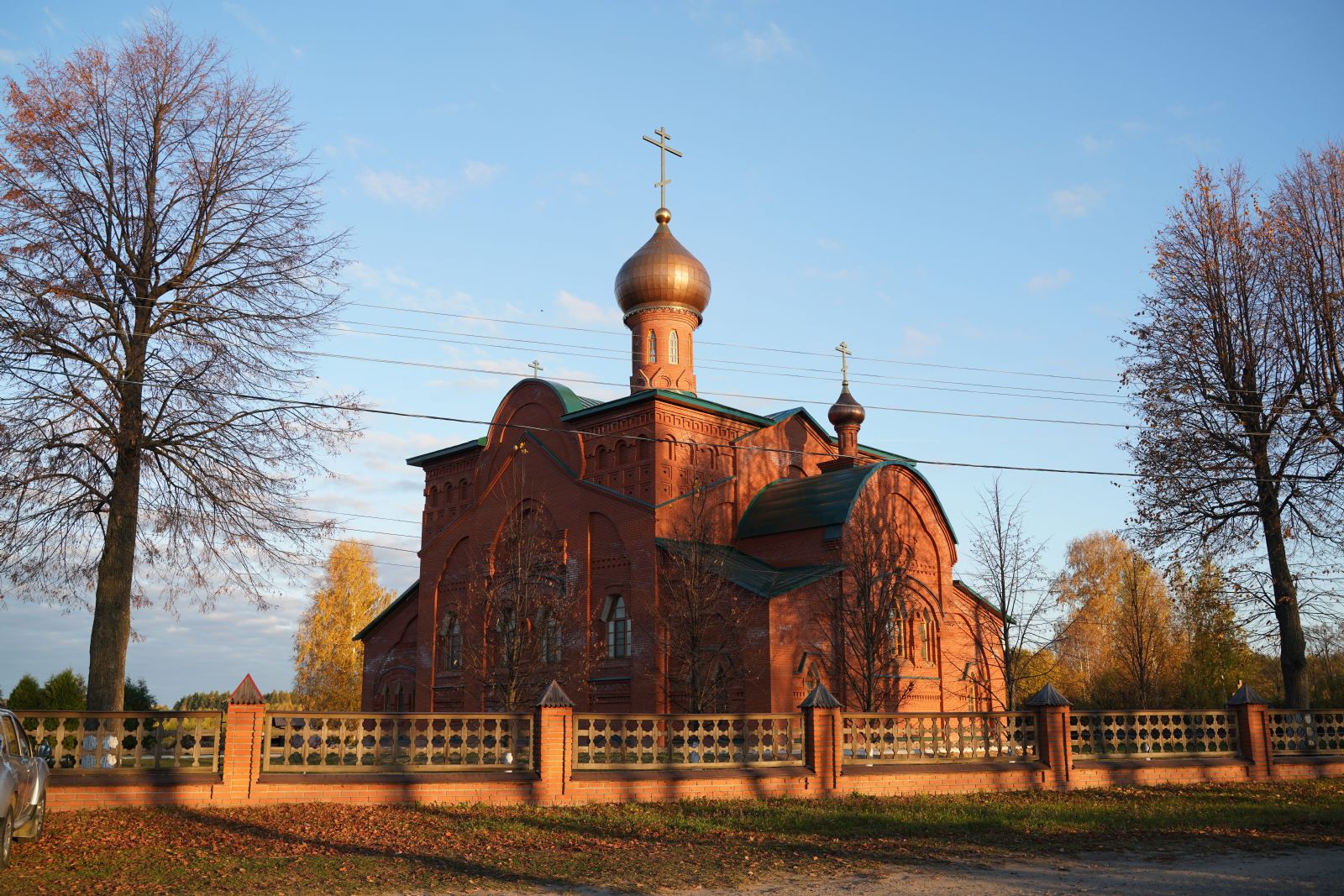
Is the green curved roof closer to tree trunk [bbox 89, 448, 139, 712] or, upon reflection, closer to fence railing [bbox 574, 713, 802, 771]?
fence railing [bbox 574, 713, 802, 771]

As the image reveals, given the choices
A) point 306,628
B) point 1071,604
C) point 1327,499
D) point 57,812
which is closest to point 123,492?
point 57,812

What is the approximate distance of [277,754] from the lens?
14.0 m

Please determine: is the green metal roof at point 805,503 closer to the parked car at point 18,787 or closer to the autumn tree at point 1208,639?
the autumn tree at point 1208,639

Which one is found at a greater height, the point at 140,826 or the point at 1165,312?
the point at 1165,312

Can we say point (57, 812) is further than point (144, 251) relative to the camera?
No

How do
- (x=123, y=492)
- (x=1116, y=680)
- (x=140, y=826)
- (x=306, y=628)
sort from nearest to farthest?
(x=140, y=826), (x=123, y=492), (x=1116, y=680), (x=306, y=628)

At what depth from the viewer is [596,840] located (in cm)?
1117

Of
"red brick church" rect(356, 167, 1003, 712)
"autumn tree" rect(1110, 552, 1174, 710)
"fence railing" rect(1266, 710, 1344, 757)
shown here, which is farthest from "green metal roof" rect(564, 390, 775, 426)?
"fence railing" rect(1266, 710, 1344, 757)

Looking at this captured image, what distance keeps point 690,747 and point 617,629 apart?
8575mm

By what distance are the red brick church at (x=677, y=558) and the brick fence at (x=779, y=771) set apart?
4959 millimetres

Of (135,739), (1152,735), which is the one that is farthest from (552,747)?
(1152,735)

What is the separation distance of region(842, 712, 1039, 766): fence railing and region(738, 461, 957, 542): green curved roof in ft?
20.7

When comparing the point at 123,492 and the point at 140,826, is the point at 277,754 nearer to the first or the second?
the point at 140,826

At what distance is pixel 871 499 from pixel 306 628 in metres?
27.9
